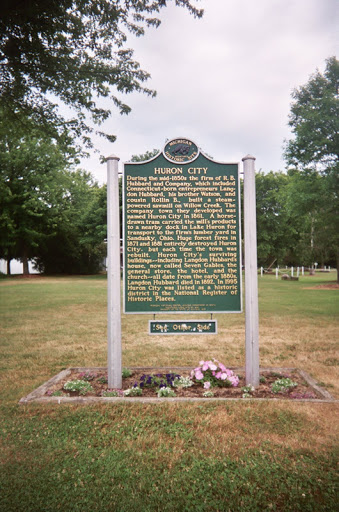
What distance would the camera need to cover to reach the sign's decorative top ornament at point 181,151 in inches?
221

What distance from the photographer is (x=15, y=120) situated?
12.8 meters

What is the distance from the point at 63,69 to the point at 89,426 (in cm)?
1183

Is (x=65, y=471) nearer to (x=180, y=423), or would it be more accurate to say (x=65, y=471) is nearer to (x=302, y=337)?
(x=180, y=423)

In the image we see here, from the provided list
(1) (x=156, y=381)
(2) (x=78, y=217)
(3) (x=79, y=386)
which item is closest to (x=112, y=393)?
(3) (x=79, y=386)

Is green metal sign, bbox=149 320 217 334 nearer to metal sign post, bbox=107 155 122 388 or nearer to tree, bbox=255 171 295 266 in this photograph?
metal sign post, bbox=107 155 122 388

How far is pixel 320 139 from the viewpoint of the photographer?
2469 cm

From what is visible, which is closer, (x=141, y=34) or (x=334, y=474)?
(x=334, y=474)

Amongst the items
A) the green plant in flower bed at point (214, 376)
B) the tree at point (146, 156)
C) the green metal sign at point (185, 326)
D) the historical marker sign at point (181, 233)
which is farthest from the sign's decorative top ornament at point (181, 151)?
the tree at point (146, 156)

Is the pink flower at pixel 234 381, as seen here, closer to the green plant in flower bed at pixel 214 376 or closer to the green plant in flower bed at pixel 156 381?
the green plant in flower bed at pixel 214 376

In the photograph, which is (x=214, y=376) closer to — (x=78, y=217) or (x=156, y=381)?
(x=156, y=381)

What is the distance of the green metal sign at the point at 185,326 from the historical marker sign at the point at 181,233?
0.22 meters

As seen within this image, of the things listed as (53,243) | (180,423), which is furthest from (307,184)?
(53,243)

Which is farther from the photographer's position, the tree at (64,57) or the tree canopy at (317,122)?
the tree canopy at (317,122)

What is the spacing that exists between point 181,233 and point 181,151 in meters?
1.29
